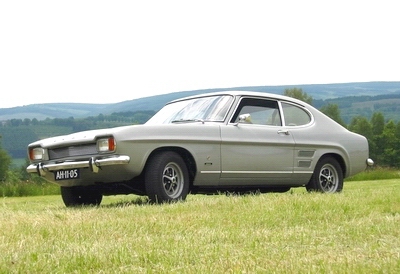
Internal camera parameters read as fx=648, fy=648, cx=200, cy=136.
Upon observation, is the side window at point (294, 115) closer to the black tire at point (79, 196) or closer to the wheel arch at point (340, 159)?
the wheel arch at point (340, 159)

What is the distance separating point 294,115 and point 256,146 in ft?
3.99

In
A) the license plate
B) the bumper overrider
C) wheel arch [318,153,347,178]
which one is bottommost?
wheel arch [318,153,347,178]

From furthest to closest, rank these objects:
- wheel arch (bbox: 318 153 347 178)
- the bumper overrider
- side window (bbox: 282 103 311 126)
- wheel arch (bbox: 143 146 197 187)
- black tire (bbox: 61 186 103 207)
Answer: wheel arch (bbox: 318 153 347 178) → side window (bbox: 282 103 311 126) → black tire (bbox: 61 186 103 207) → wheel arch (bbox: 143 146 197 187) → the bumper overrider

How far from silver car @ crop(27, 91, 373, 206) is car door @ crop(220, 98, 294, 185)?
0.01 m

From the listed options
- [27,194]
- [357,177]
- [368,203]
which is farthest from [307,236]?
[357,177]

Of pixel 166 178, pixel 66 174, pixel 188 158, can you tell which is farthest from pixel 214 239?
pixel 66 174

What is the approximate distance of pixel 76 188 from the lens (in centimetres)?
840

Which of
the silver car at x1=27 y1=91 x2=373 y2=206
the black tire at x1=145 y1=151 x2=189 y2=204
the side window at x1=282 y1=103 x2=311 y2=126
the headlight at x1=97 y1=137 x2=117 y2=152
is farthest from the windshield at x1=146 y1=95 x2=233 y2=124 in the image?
the headlight at x1=97 y1=137 x2=117 y2=152

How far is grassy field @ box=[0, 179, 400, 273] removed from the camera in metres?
3.36

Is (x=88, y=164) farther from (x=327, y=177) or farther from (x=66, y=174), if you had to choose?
(x=327, y=177)

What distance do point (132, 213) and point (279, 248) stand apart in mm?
2564

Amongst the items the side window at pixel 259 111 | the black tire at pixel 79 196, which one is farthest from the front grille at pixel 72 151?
the side window at pixel 259 111

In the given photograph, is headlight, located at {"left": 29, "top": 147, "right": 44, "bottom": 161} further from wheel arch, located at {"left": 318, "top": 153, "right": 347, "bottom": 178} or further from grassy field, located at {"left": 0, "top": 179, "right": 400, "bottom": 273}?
wheel arch, located at {"left": 318, "top": 153, "right": 347, "bottom": 178}

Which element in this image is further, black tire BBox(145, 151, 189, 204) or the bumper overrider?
black tire BBox(145, 151, 189, 204)
